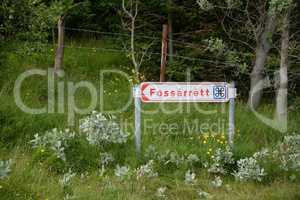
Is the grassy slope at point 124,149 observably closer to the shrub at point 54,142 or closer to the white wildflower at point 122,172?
the white wildflower at point 122,172

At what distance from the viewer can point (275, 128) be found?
9297 millimetres

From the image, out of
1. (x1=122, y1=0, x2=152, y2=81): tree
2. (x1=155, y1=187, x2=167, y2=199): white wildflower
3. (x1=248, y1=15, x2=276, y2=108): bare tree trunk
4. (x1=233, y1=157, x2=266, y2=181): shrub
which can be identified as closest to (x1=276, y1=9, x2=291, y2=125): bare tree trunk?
(x1=248, y1=15, x2=276, y2=108): bare tree trunk

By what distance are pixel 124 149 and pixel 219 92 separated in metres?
1.71

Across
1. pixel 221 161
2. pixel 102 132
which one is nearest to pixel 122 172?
pixel 102 132

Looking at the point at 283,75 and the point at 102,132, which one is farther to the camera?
the point at 283,75

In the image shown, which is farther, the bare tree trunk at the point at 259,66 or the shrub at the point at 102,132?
the bare tree trunk at the point at 259,66

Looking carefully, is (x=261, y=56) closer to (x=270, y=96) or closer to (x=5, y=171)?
(x=270, y=96)

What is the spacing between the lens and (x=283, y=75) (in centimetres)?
1001

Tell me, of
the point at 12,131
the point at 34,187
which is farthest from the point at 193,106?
the point at 34,187

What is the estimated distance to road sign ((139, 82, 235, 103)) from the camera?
26.7 ft

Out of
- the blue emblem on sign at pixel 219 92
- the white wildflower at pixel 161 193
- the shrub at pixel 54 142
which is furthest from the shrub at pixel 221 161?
the shrub at pixel 54 142

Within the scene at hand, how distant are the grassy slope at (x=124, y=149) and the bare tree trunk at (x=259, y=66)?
0.53m

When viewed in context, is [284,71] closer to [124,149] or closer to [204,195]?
[124,149]

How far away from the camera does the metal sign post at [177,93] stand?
8.07 metres
